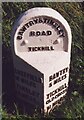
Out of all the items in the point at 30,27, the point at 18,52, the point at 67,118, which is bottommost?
the point at 67,118

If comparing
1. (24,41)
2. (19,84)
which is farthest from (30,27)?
(19,84)

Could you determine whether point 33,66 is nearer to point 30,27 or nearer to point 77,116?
point 30,27

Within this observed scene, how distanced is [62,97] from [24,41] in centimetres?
63

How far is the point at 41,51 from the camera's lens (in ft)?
10.3

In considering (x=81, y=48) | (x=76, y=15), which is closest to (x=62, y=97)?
(x=81, y=48)

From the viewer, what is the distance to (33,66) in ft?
10.1

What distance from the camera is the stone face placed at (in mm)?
3059

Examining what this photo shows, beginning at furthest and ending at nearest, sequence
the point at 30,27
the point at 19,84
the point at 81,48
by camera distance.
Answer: the point at 81,48
the point at 19,84
the point at 30,27

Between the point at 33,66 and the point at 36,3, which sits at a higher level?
the point at 36,3

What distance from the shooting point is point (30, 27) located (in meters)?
3.07

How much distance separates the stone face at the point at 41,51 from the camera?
3059 mm

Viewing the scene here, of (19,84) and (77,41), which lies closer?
(19,84)

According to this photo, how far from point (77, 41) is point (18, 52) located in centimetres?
75

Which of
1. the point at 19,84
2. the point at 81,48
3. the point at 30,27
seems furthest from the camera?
the point at 81,48
